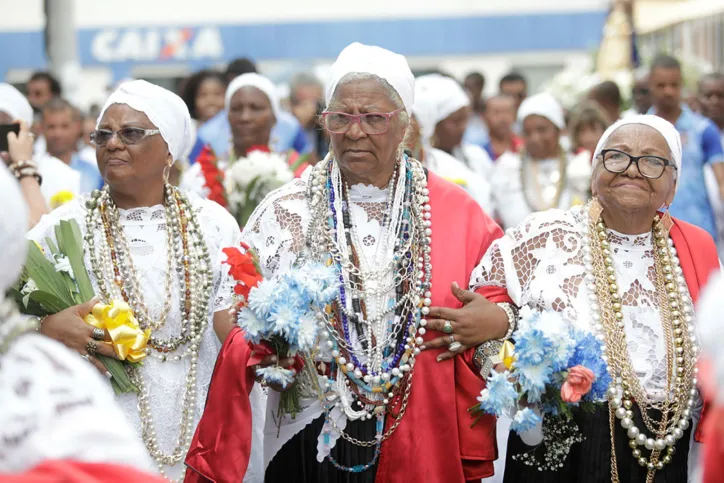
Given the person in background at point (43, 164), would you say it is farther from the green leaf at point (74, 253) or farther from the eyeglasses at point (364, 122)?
the eyeglasses at point (364, 122)

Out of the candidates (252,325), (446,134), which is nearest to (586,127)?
(446,134)

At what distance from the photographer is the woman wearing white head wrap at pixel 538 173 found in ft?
30.1

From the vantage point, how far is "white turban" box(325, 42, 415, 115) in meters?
4.82

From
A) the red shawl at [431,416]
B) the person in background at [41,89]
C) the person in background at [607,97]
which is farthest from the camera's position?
the person in background at [41,89]

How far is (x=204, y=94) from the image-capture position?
11703 millimetres

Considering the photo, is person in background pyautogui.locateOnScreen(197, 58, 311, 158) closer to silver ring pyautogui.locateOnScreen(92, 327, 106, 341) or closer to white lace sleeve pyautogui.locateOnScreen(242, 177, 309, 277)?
white lace sleeve pyautogui.locateOnScreen(242, 177, 309, 277)

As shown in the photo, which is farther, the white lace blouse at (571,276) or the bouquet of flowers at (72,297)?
the bouquet of flowers at (72,297)

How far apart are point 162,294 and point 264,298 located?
3.28ft

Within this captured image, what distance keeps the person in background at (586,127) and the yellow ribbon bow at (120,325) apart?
5.81 m

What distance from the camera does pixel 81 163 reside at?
10602mm

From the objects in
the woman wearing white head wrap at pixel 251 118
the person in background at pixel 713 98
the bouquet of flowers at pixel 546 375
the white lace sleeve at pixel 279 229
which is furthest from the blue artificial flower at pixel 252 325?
the person in background at pixel 713 98

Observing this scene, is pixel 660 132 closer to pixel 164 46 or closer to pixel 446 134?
pixel 446 134

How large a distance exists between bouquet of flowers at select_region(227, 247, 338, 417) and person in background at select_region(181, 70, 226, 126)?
738 cm

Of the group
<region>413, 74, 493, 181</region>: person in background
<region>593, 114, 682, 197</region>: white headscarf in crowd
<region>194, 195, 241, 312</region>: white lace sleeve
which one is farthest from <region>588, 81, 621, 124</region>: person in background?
<region>194, 195, 241, 312</region>: white lace sleeve
